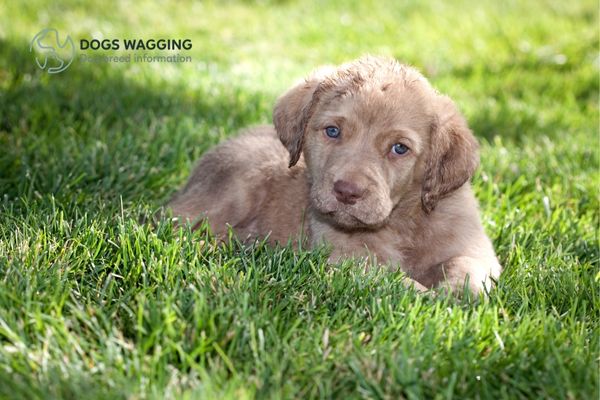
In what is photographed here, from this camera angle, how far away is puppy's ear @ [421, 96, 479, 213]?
13.0 feet

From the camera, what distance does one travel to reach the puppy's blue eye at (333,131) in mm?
3965

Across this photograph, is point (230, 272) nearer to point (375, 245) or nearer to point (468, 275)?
point (375, 245)

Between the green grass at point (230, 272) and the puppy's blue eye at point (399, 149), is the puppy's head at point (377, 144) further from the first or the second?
the green grass at point (230, 272)

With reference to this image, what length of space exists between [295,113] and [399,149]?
0.67m

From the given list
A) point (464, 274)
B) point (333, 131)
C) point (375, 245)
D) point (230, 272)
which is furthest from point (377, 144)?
point (230, 272)

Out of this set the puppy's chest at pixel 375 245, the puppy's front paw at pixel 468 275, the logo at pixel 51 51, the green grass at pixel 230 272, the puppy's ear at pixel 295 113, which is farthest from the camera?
the logo at pixel 51 51

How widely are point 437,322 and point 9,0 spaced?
7.95m

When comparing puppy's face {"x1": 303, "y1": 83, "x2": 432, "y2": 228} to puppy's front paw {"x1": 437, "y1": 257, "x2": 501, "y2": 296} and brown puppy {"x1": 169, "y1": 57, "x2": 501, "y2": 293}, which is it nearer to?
brown puppy {"x1": 169, "y1": 57, "x2": 501, "y2": 293}

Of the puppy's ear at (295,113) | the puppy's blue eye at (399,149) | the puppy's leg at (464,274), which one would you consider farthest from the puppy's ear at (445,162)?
the puppy's ear at (295,113)

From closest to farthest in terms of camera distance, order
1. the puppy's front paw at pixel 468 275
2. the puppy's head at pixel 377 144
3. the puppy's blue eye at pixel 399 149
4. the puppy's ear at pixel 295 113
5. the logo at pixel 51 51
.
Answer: the puppy's front paw at pixel 468 275, the puppy's head at pixel 377 144, the puppy's blue eye at pixel 399 149, the puppy's ear at pixel 295 113, the logo at pixel 51 51

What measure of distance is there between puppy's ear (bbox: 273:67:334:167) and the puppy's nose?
0.63 meters

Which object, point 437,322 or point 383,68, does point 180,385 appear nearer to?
point 437,322

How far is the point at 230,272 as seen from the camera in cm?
341

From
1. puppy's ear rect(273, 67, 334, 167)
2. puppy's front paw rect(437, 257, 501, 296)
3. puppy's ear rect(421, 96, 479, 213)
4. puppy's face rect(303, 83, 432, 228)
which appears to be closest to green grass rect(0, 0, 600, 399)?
puppy's front paw rect(437, 257, 501, 296)
